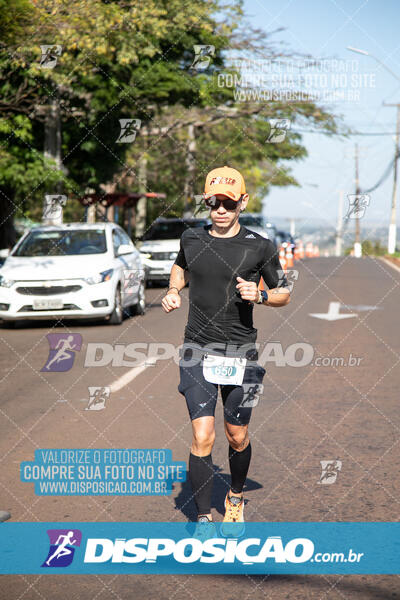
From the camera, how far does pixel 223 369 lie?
4.82 meters

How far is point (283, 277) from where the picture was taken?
500cm

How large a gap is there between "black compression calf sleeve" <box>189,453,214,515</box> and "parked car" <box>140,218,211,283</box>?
1765 cm

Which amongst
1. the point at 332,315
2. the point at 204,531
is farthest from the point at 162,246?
the point at 204,531

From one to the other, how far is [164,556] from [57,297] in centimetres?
991

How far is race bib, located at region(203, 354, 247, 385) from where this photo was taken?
481 centimetres

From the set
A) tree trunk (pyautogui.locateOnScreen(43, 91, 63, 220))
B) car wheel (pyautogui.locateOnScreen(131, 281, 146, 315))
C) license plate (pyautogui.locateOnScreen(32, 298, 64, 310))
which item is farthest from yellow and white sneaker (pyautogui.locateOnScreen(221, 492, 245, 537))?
tree trunk (pyautogui.locateOnScreen(43, 91, 63, 220))

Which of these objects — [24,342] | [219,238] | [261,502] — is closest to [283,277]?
[219,238]

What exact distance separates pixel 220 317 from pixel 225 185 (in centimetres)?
72

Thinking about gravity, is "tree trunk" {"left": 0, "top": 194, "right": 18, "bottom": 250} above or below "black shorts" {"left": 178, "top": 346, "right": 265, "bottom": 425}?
below

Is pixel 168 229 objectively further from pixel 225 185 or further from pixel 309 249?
pixel 309 249

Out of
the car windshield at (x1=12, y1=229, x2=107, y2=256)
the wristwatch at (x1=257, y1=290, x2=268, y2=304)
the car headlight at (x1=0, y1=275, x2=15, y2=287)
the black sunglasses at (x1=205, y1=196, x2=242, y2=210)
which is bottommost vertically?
the car headlight at (x1=0, y1=275, x2=15, y2=287)

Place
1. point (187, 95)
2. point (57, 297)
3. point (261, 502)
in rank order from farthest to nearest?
1. point (187, 95)
2. point (57, 297)
3. point (261, 502)

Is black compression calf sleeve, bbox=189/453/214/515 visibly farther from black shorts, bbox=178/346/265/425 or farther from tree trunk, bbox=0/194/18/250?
tree trunk, bbox=0/194/18/250

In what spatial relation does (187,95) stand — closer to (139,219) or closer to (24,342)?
(139,219)
